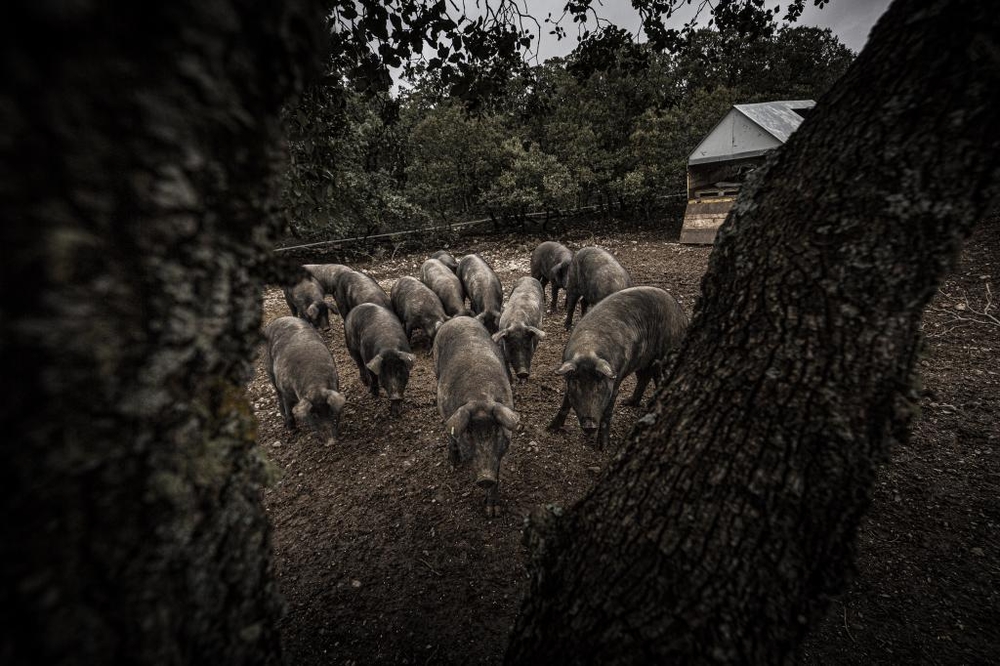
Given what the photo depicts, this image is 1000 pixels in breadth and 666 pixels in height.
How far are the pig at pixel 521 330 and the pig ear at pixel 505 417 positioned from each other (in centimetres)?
197

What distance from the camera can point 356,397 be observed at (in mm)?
6672

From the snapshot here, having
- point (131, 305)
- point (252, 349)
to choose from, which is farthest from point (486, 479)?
point (131, 305)

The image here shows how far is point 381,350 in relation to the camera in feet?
18.8

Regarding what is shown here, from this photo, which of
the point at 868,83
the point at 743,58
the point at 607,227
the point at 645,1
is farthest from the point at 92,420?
the point at 743,58

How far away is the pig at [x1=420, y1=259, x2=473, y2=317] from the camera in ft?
27.5

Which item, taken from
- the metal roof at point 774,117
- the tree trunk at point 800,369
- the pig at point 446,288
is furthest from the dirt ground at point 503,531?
the metal roof at point 774,117

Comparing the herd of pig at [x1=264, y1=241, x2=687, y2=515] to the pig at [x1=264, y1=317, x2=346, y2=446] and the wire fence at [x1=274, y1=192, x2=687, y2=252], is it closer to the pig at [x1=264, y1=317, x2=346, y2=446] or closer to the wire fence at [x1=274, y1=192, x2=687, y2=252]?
the pig at [x1=264, y1=317, x2=346, y2=446]

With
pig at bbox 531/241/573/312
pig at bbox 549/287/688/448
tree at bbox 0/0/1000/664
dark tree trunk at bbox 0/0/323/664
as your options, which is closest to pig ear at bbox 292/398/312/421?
pig at bbox 549/287/688/448

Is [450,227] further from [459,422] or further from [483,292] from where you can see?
[459,422]

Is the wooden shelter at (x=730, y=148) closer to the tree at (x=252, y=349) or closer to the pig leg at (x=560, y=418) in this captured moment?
the pig leg at (x=560, y=418)

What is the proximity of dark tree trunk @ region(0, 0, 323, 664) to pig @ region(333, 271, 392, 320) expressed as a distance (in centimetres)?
746

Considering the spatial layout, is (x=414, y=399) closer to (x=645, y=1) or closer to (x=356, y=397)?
(x=356, y=397)

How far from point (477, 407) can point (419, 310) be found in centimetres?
399

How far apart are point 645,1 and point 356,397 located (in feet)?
21.3
